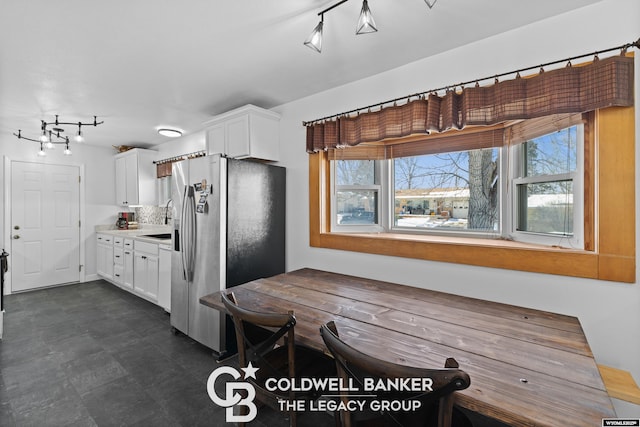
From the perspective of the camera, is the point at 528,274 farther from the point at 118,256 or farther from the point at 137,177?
the point at 137,177

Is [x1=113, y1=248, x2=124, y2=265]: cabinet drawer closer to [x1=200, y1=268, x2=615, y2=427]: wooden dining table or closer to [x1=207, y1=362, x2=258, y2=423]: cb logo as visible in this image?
[x1=207, y1=362, x2=258, y2=423]: cb logo

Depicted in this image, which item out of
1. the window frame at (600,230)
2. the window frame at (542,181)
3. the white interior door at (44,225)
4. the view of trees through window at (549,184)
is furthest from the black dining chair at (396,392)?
the white interior door at (44,225)

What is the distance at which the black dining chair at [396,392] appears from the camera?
0.79 metres

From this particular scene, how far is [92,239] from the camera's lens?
16.8ft

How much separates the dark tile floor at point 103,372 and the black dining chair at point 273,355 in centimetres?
58

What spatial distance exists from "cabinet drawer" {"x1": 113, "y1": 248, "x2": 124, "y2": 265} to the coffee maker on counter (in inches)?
27.9

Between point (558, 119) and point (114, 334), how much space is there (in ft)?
14.2

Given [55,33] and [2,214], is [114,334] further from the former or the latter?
[2,214]

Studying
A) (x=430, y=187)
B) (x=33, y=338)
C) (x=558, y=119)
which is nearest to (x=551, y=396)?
(x=558, y=119)

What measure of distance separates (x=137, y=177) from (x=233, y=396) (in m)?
4.29

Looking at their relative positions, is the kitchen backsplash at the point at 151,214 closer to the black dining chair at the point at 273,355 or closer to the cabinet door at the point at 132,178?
the cabinet door at the point at 132,178

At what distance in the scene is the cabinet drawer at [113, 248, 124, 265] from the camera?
4.38 meters

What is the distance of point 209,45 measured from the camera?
2.00m

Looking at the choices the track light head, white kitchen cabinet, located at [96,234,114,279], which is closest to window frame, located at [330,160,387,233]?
the track light head
